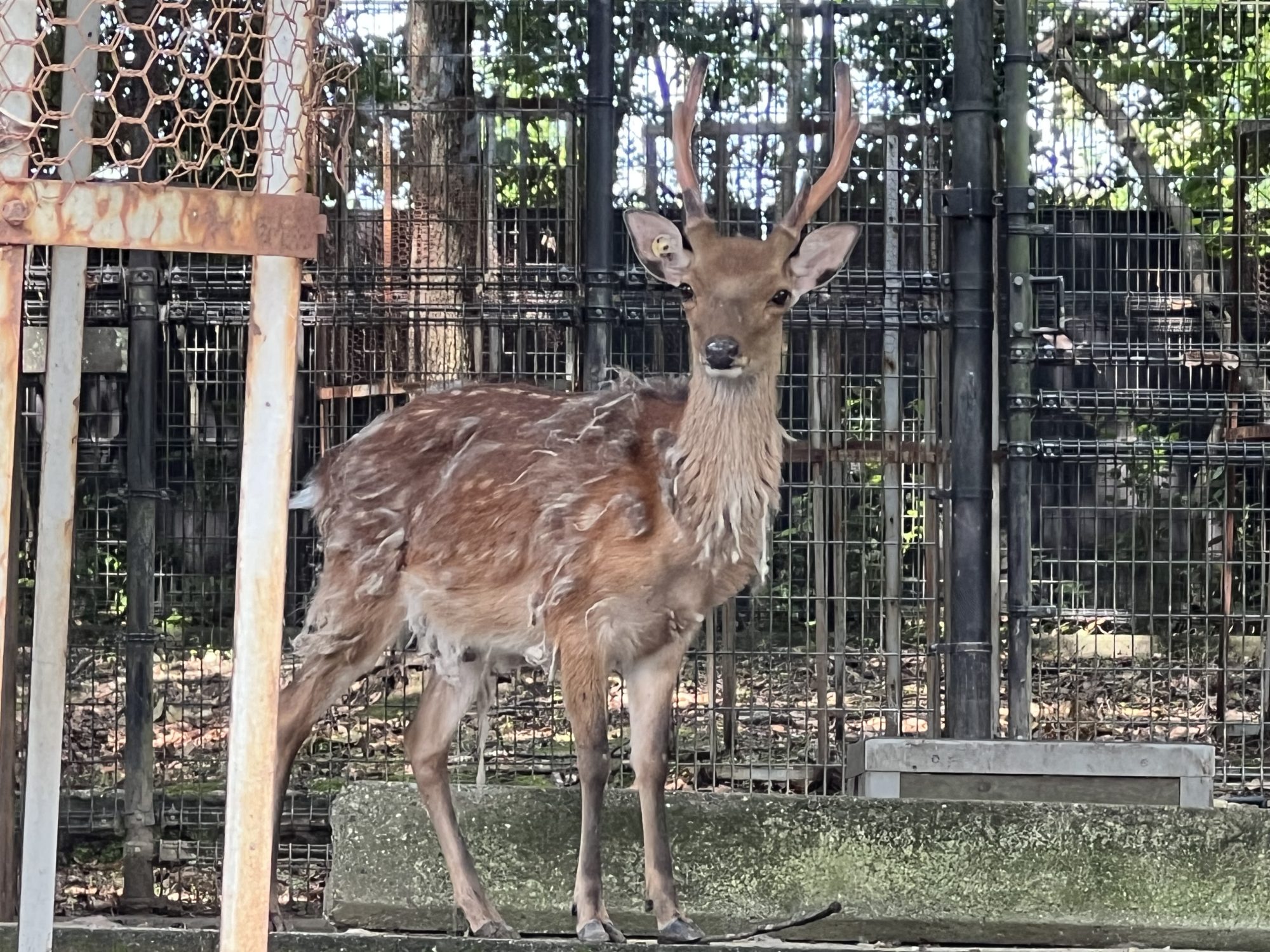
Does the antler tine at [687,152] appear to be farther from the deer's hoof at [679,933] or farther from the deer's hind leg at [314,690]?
the deer's hoof at [679,933]

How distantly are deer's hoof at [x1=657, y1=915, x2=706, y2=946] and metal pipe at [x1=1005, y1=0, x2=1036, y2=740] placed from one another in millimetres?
1848

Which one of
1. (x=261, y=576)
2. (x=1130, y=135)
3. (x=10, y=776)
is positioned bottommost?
(x=10, y=776)

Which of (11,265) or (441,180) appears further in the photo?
(441,180)

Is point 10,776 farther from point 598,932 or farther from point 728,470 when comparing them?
point 728,470

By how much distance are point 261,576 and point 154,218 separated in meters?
0.62

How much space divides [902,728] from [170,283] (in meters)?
3.17

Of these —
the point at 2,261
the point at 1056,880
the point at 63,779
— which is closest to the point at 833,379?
the point at 1056,880

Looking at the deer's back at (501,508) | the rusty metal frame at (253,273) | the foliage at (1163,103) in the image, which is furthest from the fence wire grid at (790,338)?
the rusty metal frame at (253,273)

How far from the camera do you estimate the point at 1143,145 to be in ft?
23.7

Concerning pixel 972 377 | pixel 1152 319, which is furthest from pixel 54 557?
pixel 1152 319

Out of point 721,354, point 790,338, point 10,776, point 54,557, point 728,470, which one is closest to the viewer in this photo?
point 54,557

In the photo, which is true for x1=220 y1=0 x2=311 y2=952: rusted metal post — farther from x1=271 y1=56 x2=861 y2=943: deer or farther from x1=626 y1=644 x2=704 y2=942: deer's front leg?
x1=626 y1=644 x2=704 y2=942: deer's front leg

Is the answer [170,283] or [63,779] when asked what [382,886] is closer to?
[63,779]

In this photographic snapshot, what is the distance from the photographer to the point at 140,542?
6941 mm
